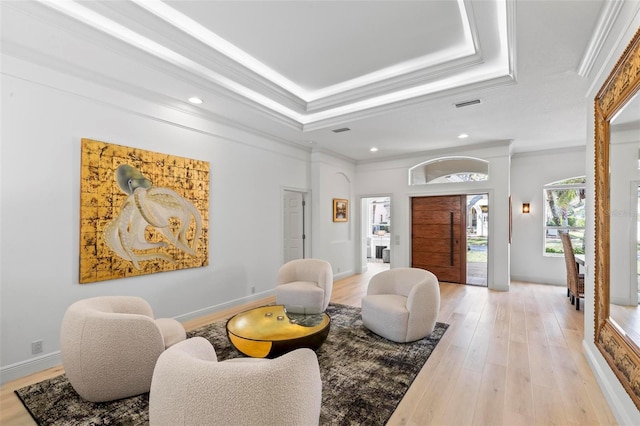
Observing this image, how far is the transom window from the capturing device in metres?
6.54

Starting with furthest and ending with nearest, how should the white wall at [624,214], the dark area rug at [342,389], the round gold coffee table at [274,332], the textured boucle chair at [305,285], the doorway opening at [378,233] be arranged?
1. the doorway opening at [378,233]
2. the textured boucle chair at [305,285]
3. the round gold coffee table at [274,332]
4. the dark area rug at [342,389]
5. the white wall at [624,214]

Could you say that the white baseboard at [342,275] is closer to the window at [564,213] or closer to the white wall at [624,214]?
the window at [564,213]

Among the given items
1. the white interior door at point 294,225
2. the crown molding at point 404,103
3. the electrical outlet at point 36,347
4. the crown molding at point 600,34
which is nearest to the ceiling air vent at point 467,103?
the crown molding at point 404,103

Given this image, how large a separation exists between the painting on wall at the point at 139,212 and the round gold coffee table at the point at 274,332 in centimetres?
139

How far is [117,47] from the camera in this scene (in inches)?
105

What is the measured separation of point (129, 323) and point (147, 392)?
0.60m

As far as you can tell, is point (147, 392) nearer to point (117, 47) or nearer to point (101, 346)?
point (101, 346)

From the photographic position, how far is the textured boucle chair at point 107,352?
212 centimetres

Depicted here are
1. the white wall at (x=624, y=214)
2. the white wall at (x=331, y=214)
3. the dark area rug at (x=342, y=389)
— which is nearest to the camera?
the white wall at (x=624, y=214)

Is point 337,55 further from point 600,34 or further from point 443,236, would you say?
point 443,236

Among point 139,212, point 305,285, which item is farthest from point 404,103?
point 139,212

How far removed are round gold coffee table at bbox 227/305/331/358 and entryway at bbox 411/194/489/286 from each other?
14.3 ft

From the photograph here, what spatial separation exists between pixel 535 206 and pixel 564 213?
1.69 feet

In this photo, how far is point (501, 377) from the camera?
8.58ft
